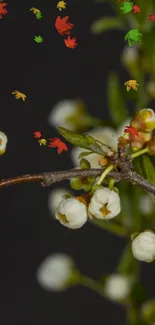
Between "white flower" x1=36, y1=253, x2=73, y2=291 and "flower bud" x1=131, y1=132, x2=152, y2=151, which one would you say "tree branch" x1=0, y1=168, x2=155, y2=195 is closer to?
"flower bud" x1=131, y1=132, x2=152, y2=151

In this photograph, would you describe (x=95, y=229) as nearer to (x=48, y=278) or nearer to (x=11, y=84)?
(x=11, y=84)

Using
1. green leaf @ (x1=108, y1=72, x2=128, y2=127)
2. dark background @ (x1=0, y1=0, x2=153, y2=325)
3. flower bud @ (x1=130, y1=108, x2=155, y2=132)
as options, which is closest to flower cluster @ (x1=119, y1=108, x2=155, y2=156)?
flower bud @ (x1=130, y1=108, x2=155, y2=132)

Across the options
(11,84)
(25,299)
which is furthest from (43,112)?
(25,299)

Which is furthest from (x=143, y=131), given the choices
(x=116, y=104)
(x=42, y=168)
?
(x=42, y=168)

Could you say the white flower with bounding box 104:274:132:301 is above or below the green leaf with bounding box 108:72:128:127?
below

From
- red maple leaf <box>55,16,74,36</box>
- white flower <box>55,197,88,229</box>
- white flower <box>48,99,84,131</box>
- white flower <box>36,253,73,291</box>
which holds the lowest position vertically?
white flower <box>55,197,88,229</box>

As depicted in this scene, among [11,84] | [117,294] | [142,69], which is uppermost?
[11,84]

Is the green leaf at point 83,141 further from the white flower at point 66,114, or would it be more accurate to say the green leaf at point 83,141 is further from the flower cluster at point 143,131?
the white flower at point 66,114

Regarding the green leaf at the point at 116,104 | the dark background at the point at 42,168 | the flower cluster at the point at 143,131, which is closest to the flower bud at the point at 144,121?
the flower cluster at the point at 143,131
